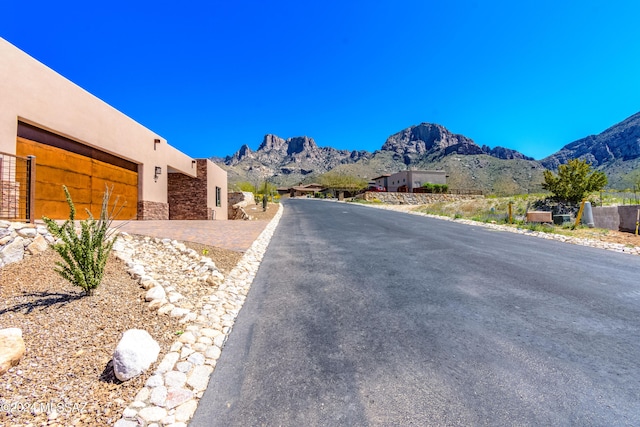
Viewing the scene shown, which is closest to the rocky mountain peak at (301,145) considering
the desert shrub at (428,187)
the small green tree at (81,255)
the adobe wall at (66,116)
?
the desert shrub at (428,187)

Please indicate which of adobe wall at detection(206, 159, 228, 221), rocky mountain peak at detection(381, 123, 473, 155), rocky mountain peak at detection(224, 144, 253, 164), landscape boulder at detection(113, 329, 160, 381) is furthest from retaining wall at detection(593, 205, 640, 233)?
rocky mountain peak at detection(224, 144, 253, 164)

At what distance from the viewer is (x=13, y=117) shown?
794 centimetres

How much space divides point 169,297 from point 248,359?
2.12 m

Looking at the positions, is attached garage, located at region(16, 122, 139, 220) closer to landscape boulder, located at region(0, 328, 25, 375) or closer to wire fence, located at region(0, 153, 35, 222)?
wire fence, located at region(0, 153, 35, 222)

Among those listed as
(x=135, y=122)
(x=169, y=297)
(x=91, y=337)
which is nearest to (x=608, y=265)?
(x=169, y=297)

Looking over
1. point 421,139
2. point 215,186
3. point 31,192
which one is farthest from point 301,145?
point 31,192

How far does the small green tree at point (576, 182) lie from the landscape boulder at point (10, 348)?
2641cm

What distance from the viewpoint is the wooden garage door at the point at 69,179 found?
29.6 ft

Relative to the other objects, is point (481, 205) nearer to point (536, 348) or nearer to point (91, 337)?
point (536, 348)

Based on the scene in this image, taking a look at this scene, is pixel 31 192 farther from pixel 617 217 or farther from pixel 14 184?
pixel 617 217

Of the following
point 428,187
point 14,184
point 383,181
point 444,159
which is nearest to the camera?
point 14,184

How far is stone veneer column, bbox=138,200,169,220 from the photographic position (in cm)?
1444

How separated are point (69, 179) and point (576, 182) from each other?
1104 inches

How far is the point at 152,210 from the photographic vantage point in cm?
1530
